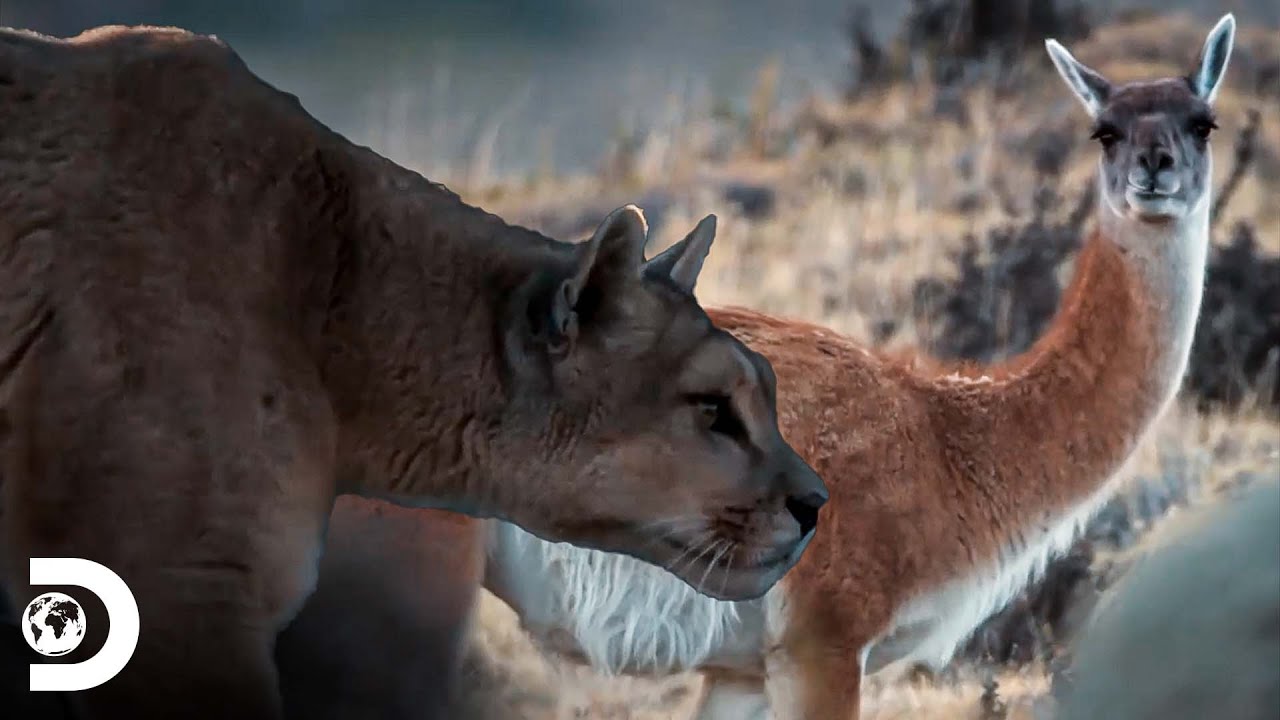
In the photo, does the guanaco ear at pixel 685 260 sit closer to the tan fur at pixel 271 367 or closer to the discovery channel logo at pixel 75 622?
the tan fur at pixel 271 367

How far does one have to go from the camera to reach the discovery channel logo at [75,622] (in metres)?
4.41

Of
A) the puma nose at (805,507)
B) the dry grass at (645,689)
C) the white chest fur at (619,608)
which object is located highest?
the puma nose at (805,507)

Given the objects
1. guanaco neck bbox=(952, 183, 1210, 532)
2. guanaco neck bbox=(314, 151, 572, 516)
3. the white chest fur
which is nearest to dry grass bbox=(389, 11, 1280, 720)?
guanaco neck bbox=(952, 183, 1210, 532)

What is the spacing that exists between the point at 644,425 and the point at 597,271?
359mm

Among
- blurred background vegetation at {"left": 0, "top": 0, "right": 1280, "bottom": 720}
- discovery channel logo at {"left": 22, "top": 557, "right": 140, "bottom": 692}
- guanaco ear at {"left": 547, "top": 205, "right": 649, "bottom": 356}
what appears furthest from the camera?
blurred background vegetation at {"left": 0, "top": 0, "right": 1280, "bottom": 720}

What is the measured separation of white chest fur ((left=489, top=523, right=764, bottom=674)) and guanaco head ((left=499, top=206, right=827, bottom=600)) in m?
1.99

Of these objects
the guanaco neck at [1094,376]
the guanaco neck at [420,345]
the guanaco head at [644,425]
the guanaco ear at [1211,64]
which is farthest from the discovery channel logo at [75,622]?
the guanaco ear at [1211,64]

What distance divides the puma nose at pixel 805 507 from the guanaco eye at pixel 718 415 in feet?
0.66

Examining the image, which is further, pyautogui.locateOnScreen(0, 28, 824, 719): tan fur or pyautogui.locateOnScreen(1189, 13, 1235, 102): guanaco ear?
pyautogui.locateOnScreen(1189, 13, 1235, 102): guanaco ear

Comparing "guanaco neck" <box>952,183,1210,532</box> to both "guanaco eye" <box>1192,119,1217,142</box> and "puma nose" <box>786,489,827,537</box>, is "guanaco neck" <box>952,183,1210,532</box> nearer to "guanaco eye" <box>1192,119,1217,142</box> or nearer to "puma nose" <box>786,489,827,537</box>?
"guanaco eye" <box>1192,119,1217,142</box>

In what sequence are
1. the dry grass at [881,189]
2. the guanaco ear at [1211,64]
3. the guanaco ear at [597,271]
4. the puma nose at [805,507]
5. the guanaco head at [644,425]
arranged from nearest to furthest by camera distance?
the guanaco ear at [597,271] → the guanaco head at [644,425] → the puma nose at [805,507] → the guanaco ear at [1211,64] → the dry grass at [881,189]

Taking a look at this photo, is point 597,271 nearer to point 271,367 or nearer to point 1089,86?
point 271,367

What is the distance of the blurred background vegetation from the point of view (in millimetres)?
10227

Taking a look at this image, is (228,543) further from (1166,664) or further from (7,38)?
(1166,664)
